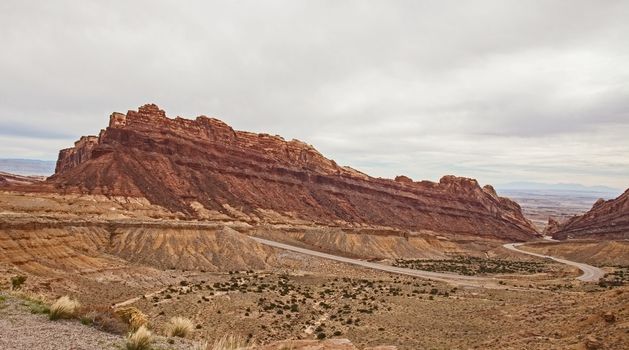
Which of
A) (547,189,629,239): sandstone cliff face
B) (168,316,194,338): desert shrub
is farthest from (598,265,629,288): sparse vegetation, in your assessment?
(547,189,629,239): sandstone cliff face

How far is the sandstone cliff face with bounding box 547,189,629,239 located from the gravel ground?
14730 centimetres

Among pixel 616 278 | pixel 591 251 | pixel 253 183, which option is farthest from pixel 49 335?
pixel 253 183

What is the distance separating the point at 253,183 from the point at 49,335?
111164 millimetres

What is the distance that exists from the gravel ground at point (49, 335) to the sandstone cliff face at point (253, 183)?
80948mm

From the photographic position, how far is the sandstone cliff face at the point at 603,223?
5266 inches

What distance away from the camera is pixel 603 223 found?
5576 inches

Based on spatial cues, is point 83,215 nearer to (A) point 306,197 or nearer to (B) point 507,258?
(A) point 306,197

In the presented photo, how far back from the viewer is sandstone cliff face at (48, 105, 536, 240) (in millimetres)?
101188

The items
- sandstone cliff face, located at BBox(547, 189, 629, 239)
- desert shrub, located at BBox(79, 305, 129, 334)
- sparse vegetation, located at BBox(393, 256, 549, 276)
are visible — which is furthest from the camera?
sandstone cliff face, located at BBox(547, 189, 629, 239)

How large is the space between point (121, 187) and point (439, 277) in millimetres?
66107

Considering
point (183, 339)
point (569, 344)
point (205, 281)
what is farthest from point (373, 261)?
point (183, 339)

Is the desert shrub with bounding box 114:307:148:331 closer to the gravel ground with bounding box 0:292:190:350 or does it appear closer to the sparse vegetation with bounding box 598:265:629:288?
the gravel ground with bounding box 0:292:190:350

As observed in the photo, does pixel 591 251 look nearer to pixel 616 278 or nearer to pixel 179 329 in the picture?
pixel 616 278

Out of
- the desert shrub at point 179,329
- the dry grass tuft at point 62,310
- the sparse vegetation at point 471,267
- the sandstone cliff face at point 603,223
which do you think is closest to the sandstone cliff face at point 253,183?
the sandstone cliff face at point 603,223
